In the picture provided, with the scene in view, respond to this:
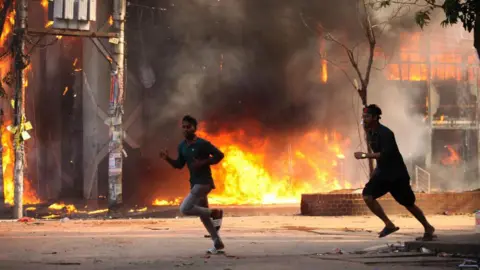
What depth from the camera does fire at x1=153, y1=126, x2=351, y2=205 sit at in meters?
25.8

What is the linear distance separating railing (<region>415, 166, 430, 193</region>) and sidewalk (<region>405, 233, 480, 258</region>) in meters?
19.7

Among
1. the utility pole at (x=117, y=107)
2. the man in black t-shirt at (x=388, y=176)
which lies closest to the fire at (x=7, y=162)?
the utility pole at (x=117, y=107)

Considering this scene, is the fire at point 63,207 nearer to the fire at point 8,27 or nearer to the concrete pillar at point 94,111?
the concrete pillar at point 94,111

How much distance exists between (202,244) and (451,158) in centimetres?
2268

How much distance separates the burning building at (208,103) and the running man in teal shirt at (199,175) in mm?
15520

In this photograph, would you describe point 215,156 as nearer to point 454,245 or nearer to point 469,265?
point 454,245

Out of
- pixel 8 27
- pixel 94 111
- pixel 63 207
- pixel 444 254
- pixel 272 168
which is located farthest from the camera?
pixel 272 168

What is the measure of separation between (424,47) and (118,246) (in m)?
23.3

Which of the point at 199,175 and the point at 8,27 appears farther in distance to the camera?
the point at 8,27

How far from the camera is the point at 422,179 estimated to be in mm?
30203

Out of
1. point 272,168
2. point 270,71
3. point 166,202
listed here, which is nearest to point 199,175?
point 166,202

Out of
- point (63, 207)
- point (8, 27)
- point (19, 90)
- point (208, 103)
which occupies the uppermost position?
point (8, 27)

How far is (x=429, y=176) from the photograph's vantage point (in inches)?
1133

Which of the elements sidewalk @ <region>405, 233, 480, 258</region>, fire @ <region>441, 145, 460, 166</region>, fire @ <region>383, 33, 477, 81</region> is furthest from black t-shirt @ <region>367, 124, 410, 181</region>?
fire @ <region>441, 145, 460, 166</region>
